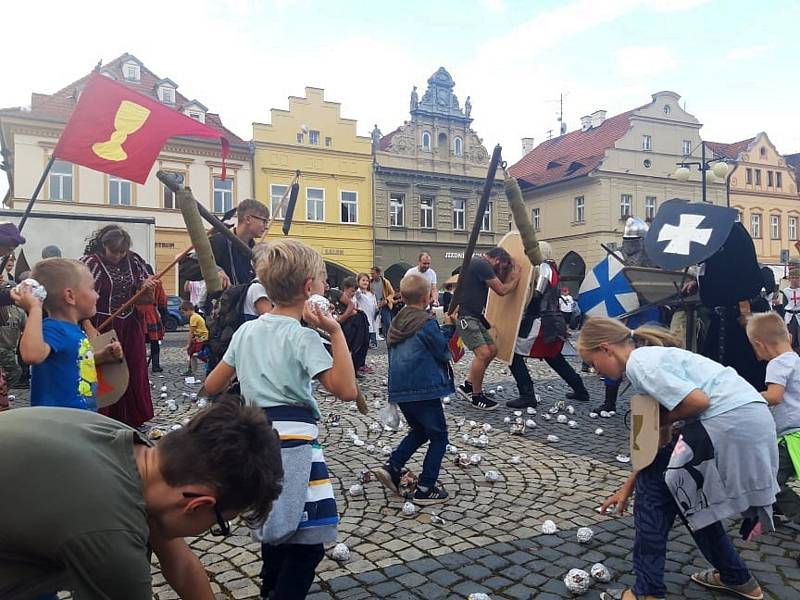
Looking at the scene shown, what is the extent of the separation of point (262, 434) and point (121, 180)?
89.4 ft

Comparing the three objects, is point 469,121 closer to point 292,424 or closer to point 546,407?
point 546,407

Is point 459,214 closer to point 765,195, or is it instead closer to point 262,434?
point 765,195

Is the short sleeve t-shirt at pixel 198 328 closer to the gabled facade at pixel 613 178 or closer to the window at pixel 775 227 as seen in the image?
the gabled facade at pixel 613 178

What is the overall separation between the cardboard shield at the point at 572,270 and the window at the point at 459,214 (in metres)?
7.15

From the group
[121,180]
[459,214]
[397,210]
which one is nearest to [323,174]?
[397,210]

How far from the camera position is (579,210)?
36281mm

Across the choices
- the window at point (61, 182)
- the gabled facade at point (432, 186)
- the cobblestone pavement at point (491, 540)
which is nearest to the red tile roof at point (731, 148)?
the gabled facade at point (432, 186)

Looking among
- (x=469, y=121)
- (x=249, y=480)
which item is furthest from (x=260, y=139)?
(x=249, y=480)

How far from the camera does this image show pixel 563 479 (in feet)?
14.2

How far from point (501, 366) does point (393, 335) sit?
7197 mm

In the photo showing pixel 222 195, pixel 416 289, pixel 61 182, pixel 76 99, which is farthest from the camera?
pixel 222 195

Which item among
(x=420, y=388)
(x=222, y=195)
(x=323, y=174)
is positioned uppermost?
(x=323, y=174)

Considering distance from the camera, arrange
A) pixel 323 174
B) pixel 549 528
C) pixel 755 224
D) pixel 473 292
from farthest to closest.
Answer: pixel 755 224 → pixel 323 174 → pixel 473 292 → pixel 549 528

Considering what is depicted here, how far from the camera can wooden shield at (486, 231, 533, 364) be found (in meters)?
6.53
